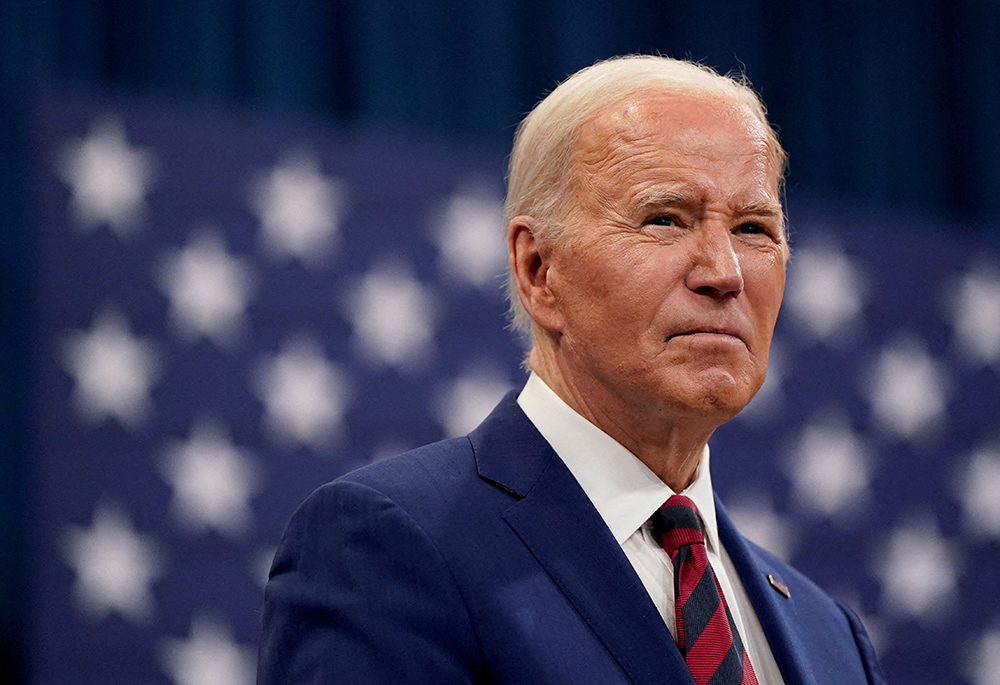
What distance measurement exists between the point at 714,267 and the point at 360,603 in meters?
0.61

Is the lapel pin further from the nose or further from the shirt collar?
the nose

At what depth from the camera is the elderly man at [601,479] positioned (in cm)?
117

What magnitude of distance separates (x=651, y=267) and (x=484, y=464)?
0.33 metres

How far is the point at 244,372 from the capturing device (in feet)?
10.6

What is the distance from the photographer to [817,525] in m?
4.18

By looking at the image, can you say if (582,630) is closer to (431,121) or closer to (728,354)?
(728,354)

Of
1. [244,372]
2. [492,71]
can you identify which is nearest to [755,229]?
[244,372]

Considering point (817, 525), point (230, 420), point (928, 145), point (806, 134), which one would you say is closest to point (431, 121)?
point (230, 420)

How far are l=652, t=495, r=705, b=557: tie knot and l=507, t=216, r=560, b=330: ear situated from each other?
0.94ft

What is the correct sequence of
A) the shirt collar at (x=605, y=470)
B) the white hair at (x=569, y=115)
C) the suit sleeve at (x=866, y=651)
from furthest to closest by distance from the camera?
the suit sleeve at (x=866, y=651)
the white hair at (x=569, y=115)
the shirt collar at (x=605, y=470)

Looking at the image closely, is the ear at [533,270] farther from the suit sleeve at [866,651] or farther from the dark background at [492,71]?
the dark background at [492,71]

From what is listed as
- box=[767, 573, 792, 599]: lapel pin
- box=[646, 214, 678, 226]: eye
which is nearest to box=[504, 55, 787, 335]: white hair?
box=[646, 214, 678, 226]: eye

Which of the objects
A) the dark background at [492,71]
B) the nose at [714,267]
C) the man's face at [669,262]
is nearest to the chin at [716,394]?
the man's face at [669,262]

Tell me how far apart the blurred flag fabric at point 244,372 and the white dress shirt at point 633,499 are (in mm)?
1874
